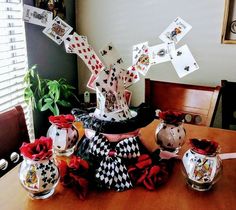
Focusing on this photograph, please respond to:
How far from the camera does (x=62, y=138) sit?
107 cm

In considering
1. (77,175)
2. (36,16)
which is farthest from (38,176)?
(36,16)

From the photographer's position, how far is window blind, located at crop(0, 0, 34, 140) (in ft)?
5.72

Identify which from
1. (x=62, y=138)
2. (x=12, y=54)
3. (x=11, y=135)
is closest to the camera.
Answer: (x=62, y=138)

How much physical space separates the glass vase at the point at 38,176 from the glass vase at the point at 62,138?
0.23 metres

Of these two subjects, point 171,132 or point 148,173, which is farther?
point 171,132

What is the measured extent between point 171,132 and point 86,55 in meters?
0.46

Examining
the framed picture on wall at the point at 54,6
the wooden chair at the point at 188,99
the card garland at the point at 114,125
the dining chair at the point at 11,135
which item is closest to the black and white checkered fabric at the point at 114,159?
the card garland at the point at 114,125

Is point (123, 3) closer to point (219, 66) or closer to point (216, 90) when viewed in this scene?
point (219, 66)

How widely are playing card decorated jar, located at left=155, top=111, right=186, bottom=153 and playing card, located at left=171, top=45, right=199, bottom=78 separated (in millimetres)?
1102

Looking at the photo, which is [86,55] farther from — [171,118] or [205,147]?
[205,147]

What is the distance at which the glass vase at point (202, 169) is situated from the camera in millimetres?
876

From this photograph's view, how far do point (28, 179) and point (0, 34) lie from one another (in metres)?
1.22

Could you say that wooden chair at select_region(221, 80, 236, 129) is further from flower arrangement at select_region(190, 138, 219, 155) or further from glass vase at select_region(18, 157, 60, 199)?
glass vase at select_region(18, 157, 60, 199)

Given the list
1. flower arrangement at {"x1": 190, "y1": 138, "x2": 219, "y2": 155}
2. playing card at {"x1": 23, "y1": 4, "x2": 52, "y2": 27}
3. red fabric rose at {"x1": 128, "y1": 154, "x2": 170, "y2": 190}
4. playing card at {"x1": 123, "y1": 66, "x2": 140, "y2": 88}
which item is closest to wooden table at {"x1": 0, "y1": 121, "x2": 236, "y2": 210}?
red fabric rose at {"x1": 128, "y1": 154, "x2": 170, "y2": 190}
